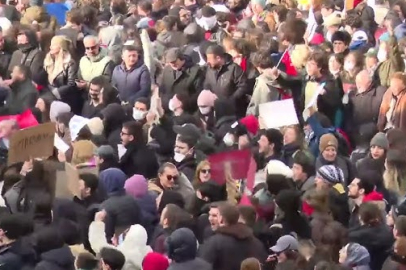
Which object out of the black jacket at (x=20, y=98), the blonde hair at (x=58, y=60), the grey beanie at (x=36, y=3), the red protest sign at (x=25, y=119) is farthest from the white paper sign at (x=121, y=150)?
the grey beanie at (x=36, y=3)

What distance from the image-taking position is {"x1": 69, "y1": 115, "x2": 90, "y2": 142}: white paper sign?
12664mm

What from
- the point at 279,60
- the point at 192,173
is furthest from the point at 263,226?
the point at 279,60

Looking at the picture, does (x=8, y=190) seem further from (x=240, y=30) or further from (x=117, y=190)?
(x=240, y=30)

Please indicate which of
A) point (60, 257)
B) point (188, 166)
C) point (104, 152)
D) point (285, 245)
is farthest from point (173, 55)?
point (60, 257)

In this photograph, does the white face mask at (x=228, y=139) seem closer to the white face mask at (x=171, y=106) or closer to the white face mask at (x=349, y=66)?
the white face mask at (x=171, y=106)

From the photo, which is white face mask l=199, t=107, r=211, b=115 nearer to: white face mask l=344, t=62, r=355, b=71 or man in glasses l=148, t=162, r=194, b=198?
white face mask l=344, t=62, r=355, b=71

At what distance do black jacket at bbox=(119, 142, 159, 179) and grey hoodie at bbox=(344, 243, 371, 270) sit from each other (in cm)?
291

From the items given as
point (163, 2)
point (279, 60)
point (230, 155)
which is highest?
point (230, 155)

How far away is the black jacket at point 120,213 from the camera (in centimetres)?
1032

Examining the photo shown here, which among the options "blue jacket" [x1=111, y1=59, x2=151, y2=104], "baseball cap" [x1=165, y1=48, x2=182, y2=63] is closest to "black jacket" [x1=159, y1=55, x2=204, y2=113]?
"baseball cap" [x1=165, y1=48, x2=182, y2=63]

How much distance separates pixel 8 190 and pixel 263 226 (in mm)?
2205

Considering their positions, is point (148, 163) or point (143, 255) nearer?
point (143, 255)

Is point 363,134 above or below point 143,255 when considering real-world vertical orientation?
below

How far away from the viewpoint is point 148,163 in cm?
1212
